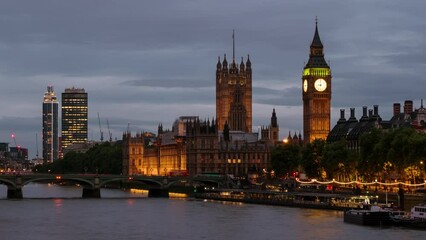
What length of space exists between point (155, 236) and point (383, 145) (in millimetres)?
42608

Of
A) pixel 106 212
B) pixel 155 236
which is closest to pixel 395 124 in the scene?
pixel 106 212

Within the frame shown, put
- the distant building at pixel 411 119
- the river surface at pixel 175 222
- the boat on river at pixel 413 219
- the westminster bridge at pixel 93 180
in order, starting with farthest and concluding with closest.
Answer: the westminster bridge at pixel 93 180, the distant building at pixel 411 119, the boat on river at pixel 413 219, the river surface at pixel 175 222

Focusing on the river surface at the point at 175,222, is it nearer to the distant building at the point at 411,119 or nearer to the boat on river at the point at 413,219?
the boat on river at the point at 413,219

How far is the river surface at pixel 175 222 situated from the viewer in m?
93.7

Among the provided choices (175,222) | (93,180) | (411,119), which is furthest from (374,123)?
(175,222)

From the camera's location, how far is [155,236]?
9406 cm

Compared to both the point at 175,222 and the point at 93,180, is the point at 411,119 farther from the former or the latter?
Answer: the point at 175,222

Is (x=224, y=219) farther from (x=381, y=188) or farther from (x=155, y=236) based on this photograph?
(x=381, y=188)

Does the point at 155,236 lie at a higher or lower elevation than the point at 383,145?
lower

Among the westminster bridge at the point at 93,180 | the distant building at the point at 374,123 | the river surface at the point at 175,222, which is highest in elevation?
the distant building at the point at 374,123

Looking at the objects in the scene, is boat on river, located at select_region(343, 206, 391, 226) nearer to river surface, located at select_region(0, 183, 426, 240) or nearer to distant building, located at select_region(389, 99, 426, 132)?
river surface, located at select_region(0, 183, 426, 240)

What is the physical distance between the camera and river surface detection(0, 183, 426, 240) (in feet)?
307

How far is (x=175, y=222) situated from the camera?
107m

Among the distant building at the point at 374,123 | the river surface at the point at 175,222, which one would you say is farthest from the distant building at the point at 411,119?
the river surface at the point at 175,222
